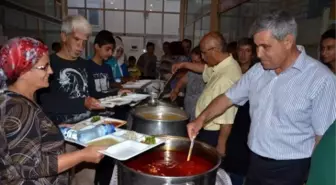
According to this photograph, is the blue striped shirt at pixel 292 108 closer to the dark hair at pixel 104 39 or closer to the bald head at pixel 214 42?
the bald head at pixel 214 42

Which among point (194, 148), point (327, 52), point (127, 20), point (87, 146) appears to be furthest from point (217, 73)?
point (127, 20)

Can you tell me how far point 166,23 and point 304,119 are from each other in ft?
30.4

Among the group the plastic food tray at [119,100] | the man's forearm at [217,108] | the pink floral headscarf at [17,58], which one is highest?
the pink floral headscarf at [17,58]

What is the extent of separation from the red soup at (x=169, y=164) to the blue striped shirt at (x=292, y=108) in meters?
0.30

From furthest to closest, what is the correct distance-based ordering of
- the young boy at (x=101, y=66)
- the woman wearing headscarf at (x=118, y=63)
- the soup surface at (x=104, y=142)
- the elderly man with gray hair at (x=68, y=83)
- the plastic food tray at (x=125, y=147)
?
the woman wearing headscarf at (x=118, y=63) → the young boy at (x=101, y=66) → the elderly man with gray hair at (x=68, y=83) → the soup surface at (x=104, y=142) → the plastic food tray at (x=125, y=147)

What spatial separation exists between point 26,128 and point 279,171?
106 centimetres

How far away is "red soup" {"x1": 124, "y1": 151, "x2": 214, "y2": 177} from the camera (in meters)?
1.12

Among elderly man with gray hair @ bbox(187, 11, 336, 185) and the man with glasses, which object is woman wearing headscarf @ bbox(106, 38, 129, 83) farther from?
elderly man with gray hair @ bbox(187, 11, 336, 185)

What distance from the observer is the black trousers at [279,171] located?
1192mm

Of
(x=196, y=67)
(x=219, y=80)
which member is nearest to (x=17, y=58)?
(x=219, y=80)

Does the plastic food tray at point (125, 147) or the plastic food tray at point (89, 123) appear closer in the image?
the plastic food tray at point (125, 147)

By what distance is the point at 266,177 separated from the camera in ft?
4.19

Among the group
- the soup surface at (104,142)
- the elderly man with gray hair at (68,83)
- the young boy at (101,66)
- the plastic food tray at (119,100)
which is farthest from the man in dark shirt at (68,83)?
the soup surface at (104,142)

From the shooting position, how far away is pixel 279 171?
1217mm
